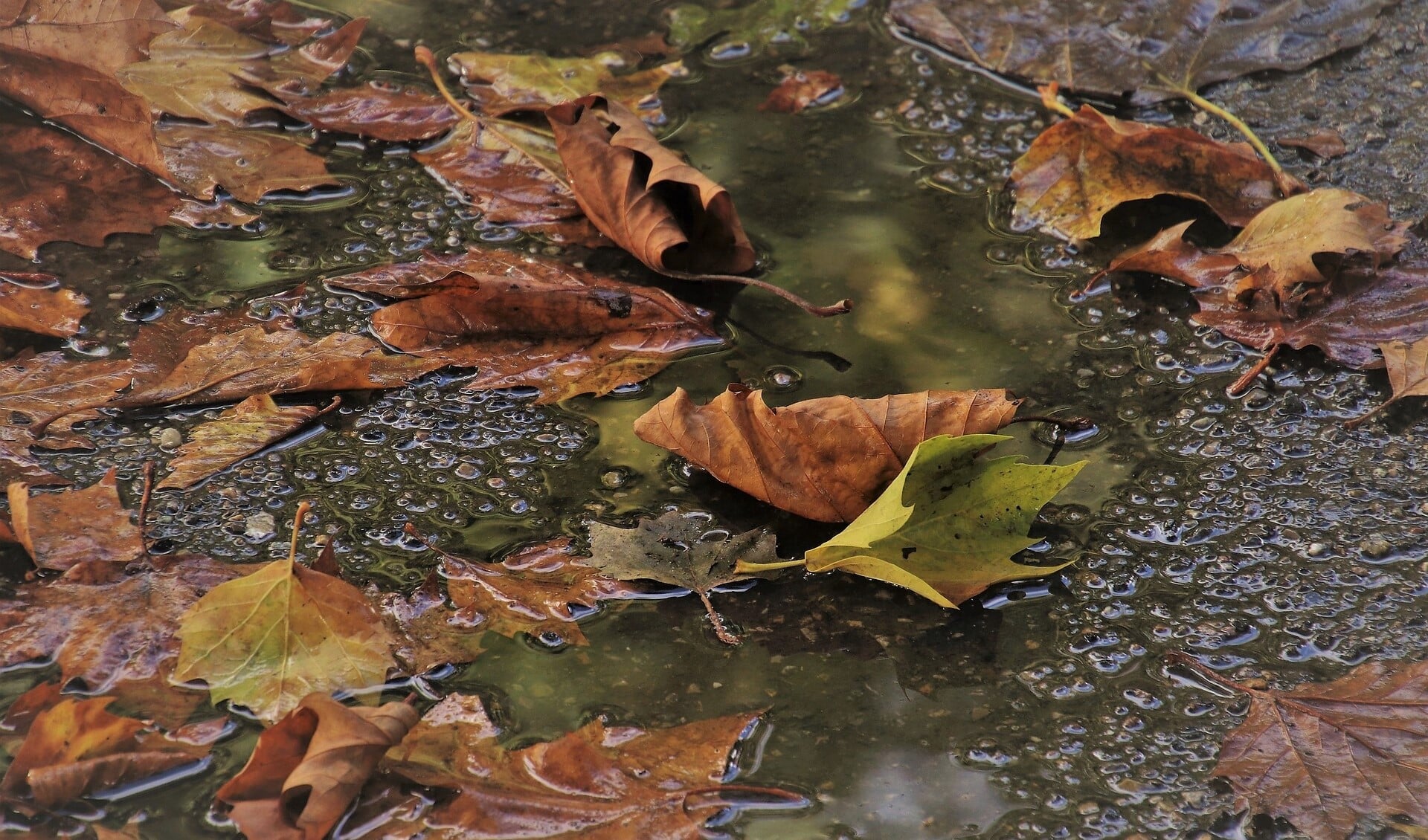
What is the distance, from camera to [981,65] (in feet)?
7.49

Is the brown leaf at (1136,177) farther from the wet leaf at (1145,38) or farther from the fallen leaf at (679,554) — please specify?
the fallen leaf at (679,554)

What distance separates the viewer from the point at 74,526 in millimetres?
1369

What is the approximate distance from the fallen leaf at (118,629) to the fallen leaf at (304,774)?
16 centimetres

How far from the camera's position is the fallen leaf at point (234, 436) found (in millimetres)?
1475

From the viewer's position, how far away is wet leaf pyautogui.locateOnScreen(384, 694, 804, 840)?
43.8 inches

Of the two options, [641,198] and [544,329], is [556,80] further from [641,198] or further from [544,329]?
[544,329]

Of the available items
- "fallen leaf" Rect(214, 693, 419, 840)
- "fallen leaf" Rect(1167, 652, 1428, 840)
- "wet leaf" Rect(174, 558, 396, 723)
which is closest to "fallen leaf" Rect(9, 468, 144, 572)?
"wet leaf" Rect(174, 558, 396, 723)

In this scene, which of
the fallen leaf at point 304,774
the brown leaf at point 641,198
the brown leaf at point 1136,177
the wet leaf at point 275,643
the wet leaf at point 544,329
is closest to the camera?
the fallen leaf at point 304,774

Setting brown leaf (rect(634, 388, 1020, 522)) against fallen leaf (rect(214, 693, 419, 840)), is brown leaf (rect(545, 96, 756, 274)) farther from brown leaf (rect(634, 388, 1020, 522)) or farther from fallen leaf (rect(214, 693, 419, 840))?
fallen leaf (rect(214, 693, 419, 840))

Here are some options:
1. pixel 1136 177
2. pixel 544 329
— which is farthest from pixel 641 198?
pixel 1136 177

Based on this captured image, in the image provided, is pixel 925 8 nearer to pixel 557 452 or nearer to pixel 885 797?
pixel 557 452

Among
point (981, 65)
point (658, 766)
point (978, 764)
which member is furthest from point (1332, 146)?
point (658, 766)

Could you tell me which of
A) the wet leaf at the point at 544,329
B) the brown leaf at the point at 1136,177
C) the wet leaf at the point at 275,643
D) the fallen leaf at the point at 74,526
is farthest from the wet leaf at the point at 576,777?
the brown leaf at the point at 1136,177

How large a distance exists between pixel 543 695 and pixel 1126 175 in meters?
1.31
